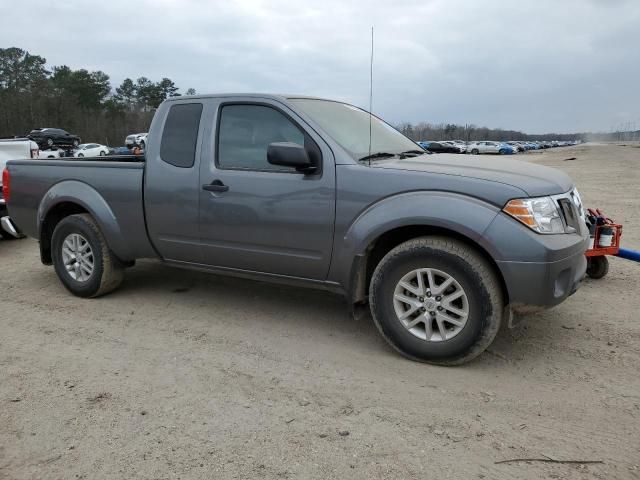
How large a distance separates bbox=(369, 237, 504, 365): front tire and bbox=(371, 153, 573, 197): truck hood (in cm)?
49

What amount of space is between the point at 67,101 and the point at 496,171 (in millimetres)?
73845

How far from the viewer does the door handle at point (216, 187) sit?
4.15 metres

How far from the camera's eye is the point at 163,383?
11.0ft

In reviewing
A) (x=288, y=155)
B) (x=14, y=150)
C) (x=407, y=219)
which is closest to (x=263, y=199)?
(x=288, y=155)

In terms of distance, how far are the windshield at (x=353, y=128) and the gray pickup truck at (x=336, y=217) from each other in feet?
0.06

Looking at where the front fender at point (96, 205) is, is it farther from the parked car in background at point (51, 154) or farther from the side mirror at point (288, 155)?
the parked car in background at point (51, 154)

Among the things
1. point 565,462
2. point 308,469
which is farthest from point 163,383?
point 565,462

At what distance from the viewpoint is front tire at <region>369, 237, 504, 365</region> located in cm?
332

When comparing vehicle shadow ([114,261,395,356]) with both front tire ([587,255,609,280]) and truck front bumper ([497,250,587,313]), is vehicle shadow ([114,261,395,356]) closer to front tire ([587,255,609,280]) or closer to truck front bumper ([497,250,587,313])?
truck front bumper ([497,250,587,313])

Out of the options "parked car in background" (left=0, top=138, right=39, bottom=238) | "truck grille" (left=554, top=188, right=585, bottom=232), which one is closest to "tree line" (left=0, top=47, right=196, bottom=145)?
"parked car in background" (left=0, top=138, right=39, bottom=238)

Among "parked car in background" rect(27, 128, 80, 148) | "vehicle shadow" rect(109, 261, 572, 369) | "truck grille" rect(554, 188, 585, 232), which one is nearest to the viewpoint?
"truck grille" rect(554, 188, 585, 232)

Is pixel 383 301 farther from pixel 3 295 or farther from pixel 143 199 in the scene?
pixel 3 295

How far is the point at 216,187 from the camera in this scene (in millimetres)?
4176

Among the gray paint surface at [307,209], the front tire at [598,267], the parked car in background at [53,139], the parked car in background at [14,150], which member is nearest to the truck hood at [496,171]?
the gray paint surface at [307,209]
